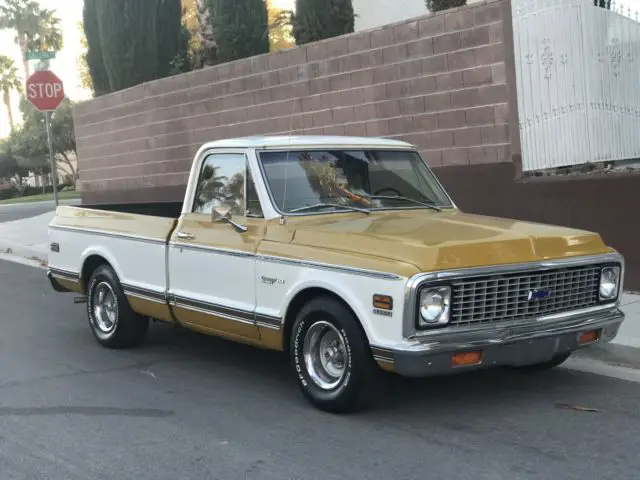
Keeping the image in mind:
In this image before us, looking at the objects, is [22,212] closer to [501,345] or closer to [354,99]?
[354,99]

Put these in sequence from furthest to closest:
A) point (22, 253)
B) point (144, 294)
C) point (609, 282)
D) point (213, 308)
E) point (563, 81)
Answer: point (22, 253), point (563, 81), point (144, 294), point (213, 308), point (609, 282)

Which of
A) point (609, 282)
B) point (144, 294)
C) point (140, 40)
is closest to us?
point (609, 282)

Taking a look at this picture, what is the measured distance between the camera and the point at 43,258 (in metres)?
14.8

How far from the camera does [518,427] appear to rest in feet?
16.9

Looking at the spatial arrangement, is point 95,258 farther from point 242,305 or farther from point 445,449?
point 445,449

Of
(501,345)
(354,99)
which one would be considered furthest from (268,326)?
(354,99)

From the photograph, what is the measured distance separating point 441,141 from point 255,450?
6756 mm

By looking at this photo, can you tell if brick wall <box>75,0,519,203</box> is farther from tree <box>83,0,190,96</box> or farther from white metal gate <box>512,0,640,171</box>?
tree <box>83,0,190,96</box>

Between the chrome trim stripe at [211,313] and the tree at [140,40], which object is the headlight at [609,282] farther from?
the tree at [140,40]

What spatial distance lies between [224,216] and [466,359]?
2170 millimetres

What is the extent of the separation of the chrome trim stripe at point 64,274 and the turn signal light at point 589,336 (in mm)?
4888

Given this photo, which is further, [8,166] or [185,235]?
[8,166]

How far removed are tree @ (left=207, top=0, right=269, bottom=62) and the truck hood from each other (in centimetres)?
1073

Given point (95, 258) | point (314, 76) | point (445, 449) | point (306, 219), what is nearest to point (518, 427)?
point (445, 449)
